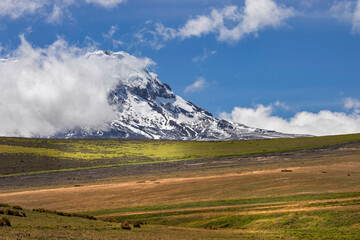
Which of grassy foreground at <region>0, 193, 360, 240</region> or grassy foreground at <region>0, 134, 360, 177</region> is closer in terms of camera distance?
grassy foreground at <region>0, 193, 360, 240</region>

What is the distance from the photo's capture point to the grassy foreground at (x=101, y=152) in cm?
12938

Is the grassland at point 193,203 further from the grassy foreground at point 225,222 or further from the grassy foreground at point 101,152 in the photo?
the grassy foreground at point 101,152

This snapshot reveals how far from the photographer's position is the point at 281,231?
33.2 m

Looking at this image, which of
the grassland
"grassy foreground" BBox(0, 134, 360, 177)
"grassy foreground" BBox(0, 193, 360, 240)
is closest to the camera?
"grassy foreground" BBox(0, 193, 360, 240)

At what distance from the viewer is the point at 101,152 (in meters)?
156

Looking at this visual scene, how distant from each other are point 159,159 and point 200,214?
96.9 m

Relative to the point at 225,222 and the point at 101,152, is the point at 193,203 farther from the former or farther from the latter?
the point at 101,152

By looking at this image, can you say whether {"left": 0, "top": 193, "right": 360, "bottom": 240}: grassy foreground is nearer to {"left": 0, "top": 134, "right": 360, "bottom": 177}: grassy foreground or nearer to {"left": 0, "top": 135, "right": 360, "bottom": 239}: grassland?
{"left": 0, "top": 135, "right": 360, "bottom": 239}: grassland

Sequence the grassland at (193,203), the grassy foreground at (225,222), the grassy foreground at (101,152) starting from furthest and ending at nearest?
the grassy foreground at (101,152) → the grassland at (193,203) → the grassy foreground at (225,222)

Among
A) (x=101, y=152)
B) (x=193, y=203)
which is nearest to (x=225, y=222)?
(x=193, y=203)

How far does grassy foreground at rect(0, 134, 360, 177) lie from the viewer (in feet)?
424

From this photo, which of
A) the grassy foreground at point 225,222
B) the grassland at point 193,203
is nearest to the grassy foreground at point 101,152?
the grassland at point 193,203

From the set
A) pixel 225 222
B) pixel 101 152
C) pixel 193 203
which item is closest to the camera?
pixel 225 222

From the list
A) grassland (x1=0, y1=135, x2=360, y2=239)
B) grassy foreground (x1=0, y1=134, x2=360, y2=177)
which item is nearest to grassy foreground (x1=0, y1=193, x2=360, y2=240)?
grassland (x1=0, y1=135, x2=360, y2=239)
